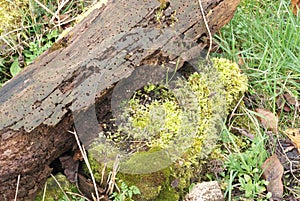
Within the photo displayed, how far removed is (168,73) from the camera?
2480mm

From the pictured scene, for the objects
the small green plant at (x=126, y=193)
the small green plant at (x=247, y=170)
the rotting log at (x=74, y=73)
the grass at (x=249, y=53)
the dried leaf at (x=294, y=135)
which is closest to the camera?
the rotting log at (x=74, y=73)

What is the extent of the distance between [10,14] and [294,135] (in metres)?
2.14

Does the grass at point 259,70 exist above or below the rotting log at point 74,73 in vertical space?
below

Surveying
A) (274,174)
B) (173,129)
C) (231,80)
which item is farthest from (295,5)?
(173,129)

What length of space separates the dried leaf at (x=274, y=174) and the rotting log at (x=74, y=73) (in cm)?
79

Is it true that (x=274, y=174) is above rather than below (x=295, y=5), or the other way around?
below

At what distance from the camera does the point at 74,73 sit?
213cm

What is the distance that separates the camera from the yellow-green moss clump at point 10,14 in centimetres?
294

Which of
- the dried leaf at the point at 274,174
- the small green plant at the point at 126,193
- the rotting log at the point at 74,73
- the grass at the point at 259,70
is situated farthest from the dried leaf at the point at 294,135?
the small green plant at the point at 126,193

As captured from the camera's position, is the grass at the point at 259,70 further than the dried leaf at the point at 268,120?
No

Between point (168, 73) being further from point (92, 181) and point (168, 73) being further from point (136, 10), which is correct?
point (92, 181)

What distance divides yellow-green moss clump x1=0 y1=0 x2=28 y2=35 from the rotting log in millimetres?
889

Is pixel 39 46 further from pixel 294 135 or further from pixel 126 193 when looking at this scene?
pixel 294 135

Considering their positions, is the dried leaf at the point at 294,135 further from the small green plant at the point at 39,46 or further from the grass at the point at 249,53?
the small green plant at the point at 39,46
